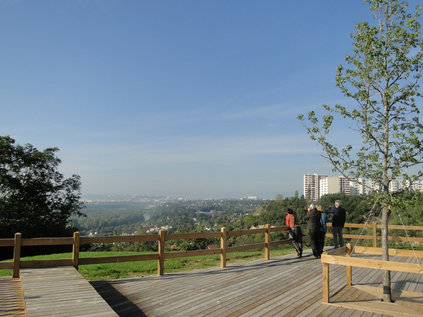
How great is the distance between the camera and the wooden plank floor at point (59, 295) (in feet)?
14.5

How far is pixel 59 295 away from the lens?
517cm

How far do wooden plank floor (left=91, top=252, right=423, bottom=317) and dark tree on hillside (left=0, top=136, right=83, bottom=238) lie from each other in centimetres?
2132

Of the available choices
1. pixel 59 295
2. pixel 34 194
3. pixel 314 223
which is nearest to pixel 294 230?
pixel 314 223

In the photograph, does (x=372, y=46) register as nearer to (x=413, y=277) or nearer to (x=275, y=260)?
(x=413, y=277)

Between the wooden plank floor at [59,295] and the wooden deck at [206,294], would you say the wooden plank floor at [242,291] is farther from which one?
the wooden plank floor at [59,295]

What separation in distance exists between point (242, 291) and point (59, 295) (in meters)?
3.39

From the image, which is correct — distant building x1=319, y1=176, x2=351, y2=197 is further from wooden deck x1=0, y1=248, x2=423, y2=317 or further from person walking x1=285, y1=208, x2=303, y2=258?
wooden deck x1=0, y1=248, x2=423, y2=317

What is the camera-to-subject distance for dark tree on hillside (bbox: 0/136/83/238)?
25203 millimetres

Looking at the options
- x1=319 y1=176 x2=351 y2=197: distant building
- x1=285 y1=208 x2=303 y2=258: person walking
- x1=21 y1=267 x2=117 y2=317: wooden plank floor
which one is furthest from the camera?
x1=285 y1=208 x2=303 y2=258: person walking

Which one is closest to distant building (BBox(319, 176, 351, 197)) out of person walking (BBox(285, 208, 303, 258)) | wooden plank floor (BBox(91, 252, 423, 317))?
person walking (BBox(285, 208, 303, 258))

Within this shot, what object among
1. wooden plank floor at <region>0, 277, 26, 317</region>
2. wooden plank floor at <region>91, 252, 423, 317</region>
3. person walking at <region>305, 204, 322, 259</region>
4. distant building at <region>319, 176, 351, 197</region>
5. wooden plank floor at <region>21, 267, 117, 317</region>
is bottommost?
wooden plank floor at <region>91, 252, 423, 317</region>

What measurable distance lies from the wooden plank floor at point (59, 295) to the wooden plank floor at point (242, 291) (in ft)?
1.91

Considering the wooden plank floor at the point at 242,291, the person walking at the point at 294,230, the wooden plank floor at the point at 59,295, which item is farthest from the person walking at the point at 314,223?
the wooden plank floor at the point at 59,295

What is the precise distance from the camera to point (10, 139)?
2838cm
